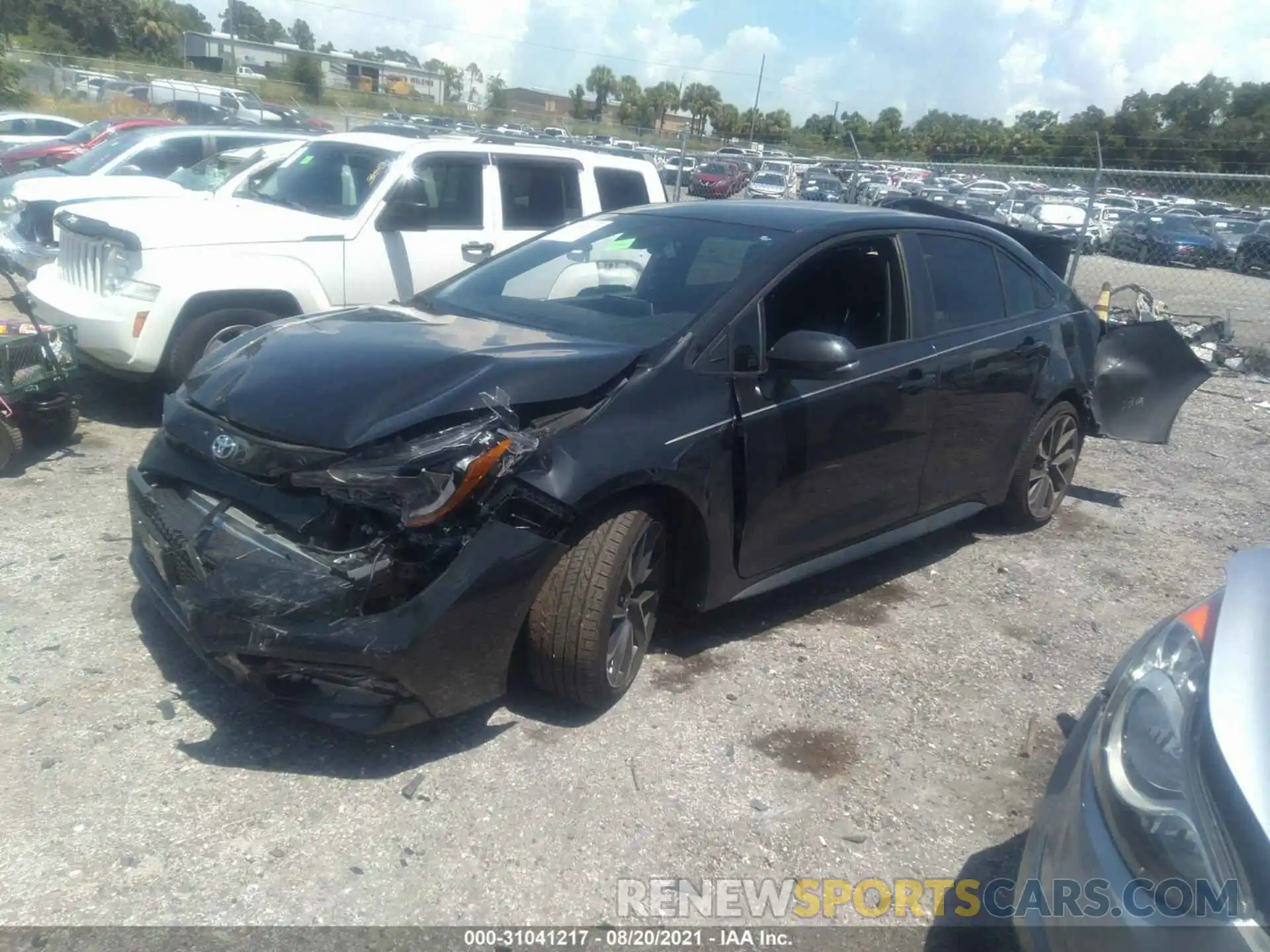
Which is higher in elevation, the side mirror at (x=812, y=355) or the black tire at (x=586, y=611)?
the side mirror at (x=812, y=355)

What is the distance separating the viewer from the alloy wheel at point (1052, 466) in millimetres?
5594

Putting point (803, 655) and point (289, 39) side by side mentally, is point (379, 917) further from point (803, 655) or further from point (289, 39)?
point (289, 39)

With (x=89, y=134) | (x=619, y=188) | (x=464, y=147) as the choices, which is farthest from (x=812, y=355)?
(x=89, y=134)

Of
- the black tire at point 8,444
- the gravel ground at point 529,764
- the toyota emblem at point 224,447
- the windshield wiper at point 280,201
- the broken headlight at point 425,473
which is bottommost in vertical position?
the gravel ground at point 529,764

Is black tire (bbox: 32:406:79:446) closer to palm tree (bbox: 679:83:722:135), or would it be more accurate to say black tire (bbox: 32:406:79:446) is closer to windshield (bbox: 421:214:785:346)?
windshield (bbox: 421:214:785:346)

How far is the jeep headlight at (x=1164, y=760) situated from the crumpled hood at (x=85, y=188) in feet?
29.0

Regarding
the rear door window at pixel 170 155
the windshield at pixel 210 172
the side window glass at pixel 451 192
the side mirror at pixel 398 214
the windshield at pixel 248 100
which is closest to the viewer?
the side mirror at pixel 398 214

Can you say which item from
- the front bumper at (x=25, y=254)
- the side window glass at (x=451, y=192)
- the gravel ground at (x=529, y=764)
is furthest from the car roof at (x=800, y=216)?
the front bumper at (x=25, y=254)

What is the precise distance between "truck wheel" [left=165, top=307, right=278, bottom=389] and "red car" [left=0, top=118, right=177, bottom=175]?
460 inches

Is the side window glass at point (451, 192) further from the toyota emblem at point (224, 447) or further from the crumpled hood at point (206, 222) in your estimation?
the toyota emblem at point (224, 447)

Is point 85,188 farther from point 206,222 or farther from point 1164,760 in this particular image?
point 1164,760

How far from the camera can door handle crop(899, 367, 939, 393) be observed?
440 centimetres

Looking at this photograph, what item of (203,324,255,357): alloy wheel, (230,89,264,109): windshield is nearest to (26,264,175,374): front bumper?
(203,324,255,357): alloy wheel

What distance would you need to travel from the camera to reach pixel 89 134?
17.7 metres
